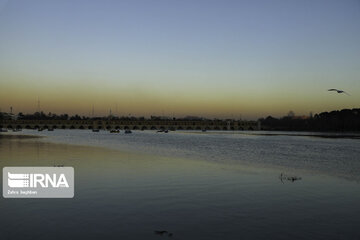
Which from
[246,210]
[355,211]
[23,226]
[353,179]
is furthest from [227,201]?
[353,179]

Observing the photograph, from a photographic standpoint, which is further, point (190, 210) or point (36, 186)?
point (36, 186)

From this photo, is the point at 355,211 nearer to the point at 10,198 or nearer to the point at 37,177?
the point at 10,198

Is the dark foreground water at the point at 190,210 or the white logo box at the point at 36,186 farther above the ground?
the white logo box at the point at 36,186

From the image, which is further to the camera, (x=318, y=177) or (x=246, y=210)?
(x=318, y=177)

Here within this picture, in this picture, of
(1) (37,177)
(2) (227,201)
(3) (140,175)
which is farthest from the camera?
(3) (140,175)

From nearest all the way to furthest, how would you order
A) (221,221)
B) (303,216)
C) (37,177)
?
(221,221), (303,216), (37,177)

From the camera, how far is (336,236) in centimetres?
1252

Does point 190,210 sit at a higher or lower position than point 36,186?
lower

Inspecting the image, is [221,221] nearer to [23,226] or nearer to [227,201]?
[227,201]

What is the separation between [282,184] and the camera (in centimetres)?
2372

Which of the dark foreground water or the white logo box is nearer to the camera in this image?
the dark foreground water

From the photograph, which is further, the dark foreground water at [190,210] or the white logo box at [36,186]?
the white logo box at [36,186]

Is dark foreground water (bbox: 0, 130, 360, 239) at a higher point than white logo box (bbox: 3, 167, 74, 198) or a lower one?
lower

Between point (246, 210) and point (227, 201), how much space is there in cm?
191
